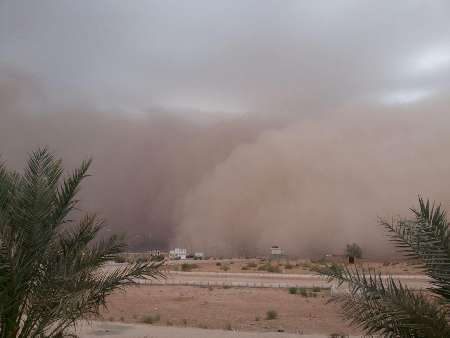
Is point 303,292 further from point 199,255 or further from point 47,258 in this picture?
point 199,255

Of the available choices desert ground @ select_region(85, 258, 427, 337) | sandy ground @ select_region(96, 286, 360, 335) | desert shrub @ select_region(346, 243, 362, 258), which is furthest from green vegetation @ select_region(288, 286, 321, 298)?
desert shrub @ select_region(346, 243, 362, 258)

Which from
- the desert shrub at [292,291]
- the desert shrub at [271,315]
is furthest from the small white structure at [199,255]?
the desert shrub at [271,315]

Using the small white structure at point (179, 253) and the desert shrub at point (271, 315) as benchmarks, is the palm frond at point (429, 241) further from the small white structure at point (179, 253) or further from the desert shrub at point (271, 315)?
the small white structure at point (179, 253)

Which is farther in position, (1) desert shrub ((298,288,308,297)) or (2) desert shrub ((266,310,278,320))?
(1) desert shrub ((298,288,308,297))

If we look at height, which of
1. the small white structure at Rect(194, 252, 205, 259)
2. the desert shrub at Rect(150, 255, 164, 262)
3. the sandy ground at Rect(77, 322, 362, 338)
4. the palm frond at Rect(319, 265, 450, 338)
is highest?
the small white structure at Rect(194, 252, 205, 259)

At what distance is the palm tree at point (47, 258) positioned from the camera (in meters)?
6.11

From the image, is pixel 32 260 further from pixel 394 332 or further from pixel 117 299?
pixel 117 299

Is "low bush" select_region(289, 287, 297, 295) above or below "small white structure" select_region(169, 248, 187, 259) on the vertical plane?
below

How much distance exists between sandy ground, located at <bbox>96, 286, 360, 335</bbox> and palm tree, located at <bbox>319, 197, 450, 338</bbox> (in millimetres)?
7777

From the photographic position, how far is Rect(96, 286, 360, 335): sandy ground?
680 inches

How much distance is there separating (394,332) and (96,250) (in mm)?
4250

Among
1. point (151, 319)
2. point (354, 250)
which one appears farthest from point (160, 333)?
point (354, 250)

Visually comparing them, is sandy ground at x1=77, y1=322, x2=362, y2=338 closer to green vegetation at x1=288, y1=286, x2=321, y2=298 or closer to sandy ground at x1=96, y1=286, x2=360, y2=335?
sandy ground at x1=96, y1=286, x2=360, y2=335

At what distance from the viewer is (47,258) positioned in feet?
22.4
